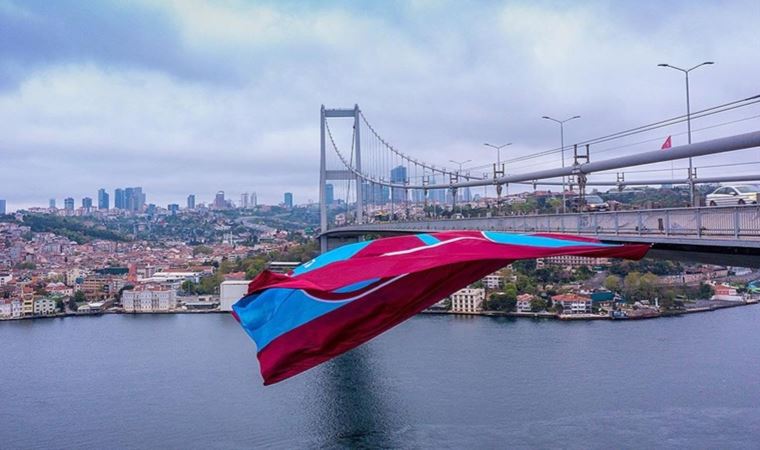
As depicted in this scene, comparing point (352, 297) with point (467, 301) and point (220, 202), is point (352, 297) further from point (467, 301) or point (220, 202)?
point (220, 202)

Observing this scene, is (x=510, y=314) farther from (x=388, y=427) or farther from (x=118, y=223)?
(x=118, y=223)

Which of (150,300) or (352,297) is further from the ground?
(352,297)

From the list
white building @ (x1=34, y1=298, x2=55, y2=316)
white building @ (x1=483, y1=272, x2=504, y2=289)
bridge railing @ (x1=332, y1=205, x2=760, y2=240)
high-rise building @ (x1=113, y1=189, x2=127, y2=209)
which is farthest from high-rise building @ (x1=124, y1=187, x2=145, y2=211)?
bridge railing @ (x1=332, y1=205, x2=760, y2=240)

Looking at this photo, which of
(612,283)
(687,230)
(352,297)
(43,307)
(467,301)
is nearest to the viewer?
(352,297)

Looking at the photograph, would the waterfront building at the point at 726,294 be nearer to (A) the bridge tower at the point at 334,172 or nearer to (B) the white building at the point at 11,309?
(A) the bridge tower at the point at 334,172

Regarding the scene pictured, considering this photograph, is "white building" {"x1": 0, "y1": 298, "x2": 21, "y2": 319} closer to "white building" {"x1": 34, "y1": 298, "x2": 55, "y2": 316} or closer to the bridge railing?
"white building" {"x1": 34, "y1": 298, "x2": 55, "y2": 316}

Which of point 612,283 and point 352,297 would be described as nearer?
point 352,297

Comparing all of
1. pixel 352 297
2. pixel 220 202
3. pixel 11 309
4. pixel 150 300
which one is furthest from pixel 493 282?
pixel 220 202

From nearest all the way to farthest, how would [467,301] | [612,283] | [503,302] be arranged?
[503,302], [467,301], [612,283]
